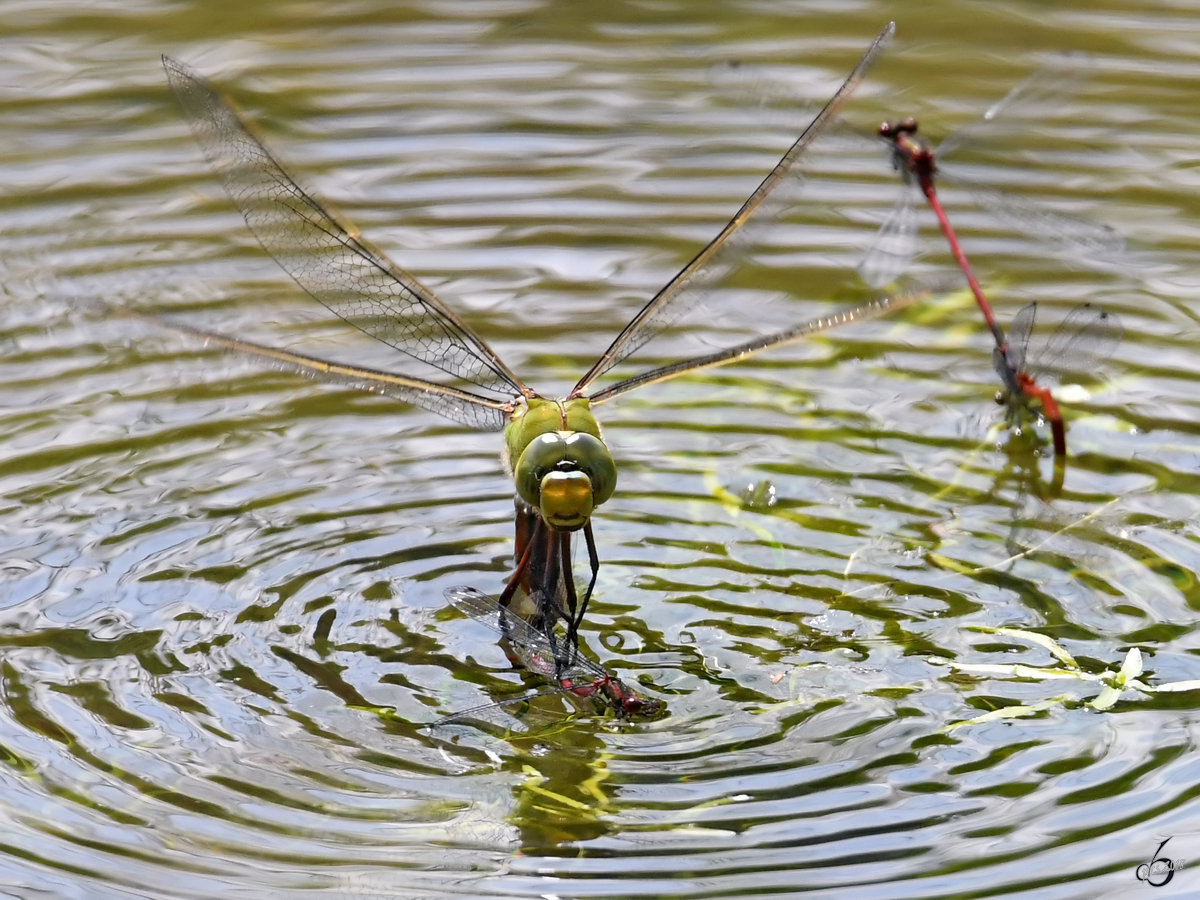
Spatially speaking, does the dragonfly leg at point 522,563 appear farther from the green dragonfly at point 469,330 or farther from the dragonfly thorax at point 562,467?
the dragonfly thorax at point 562,467

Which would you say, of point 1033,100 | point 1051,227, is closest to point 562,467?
point 1051,227

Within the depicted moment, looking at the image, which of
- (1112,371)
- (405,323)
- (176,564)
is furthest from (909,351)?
(176,564)

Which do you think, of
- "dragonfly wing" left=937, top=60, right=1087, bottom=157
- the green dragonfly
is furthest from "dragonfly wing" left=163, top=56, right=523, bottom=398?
"dragonfly wing" left=937, top=60, right=1087, bottom=157

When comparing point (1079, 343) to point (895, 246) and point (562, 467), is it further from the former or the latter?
point (562, 467)

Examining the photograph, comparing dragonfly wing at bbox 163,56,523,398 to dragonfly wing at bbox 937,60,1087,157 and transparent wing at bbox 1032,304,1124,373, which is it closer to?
transparent wing at bbox 1032,304,1124,373

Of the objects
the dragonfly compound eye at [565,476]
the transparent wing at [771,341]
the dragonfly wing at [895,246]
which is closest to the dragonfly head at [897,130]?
the dragonfly wing at [895,246]
